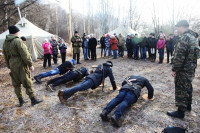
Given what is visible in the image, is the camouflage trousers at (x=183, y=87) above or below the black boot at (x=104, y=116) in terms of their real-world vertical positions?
above

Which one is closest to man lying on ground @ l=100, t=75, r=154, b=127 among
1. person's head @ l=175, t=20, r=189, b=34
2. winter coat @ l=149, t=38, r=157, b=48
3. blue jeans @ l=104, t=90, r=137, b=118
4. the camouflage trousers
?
blue jeans @ l=104, t=90, r=137, b=118

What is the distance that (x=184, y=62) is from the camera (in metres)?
2.97

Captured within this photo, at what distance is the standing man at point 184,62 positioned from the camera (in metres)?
2.89

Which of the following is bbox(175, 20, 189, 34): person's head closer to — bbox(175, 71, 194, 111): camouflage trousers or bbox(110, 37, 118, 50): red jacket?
bbox(175, 71, 194, 111): camouflage trousers

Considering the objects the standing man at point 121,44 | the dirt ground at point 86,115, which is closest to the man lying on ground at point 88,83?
the dirt ground at point 86,115

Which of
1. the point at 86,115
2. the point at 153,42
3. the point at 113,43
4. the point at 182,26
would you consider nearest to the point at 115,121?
A: the point at 86,115

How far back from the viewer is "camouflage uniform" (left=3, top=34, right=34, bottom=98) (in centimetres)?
341

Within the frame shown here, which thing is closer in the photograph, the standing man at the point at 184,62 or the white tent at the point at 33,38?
the standing man at the point at 184,62

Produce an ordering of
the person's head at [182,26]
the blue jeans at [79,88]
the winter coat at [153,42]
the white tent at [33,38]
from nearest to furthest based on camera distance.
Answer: the person's head at [182,26] < the blue jeans at [79,88] < the winter coat at [153,42] < the white tent at [33,38]

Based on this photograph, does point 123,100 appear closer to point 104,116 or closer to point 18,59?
point 104,116

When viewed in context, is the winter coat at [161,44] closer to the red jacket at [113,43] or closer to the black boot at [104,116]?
the red jacket at [113,43]

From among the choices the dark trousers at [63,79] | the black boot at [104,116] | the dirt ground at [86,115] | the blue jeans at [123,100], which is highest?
the dark trousers at [63,79]

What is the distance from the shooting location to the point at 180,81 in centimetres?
304

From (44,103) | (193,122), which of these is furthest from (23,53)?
(193,122)
